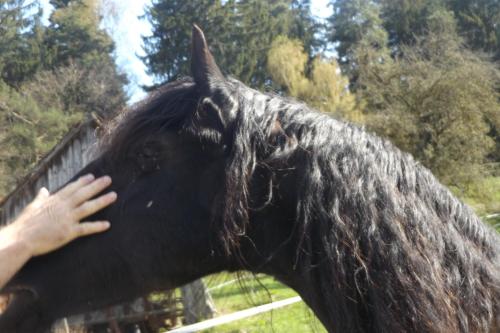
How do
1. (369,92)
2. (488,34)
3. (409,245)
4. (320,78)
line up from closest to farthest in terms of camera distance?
(409,245)
(369,92)
(320,78)
(488,34)

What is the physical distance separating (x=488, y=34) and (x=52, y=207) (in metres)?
40.1

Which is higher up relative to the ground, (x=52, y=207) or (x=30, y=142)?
(x=30, y=142)

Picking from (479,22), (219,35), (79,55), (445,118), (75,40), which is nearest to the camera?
(445,118)

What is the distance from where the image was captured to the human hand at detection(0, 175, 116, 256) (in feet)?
5.78

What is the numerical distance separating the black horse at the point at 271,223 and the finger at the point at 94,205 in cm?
4

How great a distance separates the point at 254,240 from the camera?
5.84 feet

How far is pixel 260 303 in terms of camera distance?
83.3 inches

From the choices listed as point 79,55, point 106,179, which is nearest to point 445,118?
point 106,179

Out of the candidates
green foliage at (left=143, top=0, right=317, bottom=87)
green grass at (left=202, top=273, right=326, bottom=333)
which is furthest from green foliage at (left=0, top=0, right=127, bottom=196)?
green grass at (left=202, top=273, right=326, bottom=333)

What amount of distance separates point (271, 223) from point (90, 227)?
632 mm

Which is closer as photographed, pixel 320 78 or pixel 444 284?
pixel 444 284

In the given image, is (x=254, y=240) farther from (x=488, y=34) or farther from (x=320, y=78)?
(x=488, y=34)

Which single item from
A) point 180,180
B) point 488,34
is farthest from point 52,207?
point 488,34

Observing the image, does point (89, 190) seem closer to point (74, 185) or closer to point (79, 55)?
point (74, 185)
